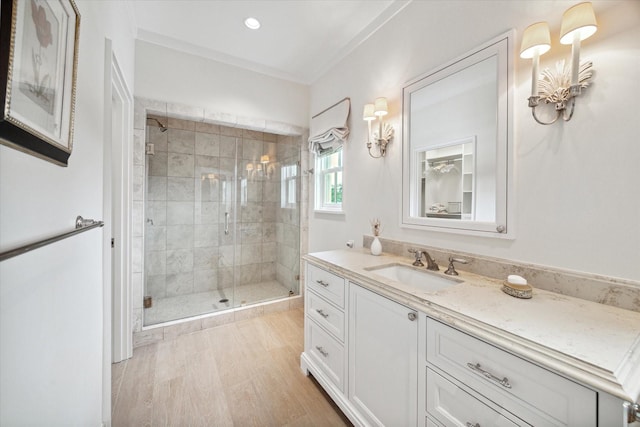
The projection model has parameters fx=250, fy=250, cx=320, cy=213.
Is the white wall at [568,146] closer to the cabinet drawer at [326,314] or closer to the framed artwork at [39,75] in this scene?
the cabinet drawer at [326,314]

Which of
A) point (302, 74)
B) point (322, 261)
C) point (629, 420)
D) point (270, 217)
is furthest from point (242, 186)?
point (629, 420)

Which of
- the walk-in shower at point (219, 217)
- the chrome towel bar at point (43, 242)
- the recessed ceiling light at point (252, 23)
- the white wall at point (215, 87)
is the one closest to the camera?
the chrome towel bar at point (43, 242)

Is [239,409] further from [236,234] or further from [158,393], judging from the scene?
[236,234]

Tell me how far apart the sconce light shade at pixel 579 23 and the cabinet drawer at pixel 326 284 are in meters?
1.54

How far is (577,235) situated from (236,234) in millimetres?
3316

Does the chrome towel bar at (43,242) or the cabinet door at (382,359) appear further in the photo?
the cabinet door at (382,359)

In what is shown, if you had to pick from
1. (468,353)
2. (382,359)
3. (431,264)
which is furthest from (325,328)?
(468,353)

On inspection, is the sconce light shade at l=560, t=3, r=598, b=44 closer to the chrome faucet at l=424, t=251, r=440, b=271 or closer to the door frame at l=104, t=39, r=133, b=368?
the chrome faucet at l=424, t=251, r=440, b=271

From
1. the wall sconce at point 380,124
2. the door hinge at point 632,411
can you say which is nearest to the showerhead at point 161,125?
the wall sconce at point 380,124

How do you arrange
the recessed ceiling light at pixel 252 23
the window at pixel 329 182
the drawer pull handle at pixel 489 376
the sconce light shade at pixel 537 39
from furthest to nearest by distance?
the window at pixel 329 182, the recessed ceiling light at pixel 252 23, the sconce light shade at pixel 537 39, the drawer pull handle at pixel 489 376

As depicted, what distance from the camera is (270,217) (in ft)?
11.9

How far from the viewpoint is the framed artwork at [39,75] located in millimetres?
510

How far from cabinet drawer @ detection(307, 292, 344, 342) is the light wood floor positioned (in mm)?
488

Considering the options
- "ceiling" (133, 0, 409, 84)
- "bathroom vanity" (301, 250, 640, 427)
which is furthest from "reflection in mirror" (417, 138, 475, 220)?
"ceiling" (133, 0, 409, 84)
